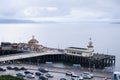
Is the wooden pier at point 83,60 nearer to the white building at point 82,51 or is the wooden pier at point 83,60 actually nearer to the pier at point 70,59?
the pier at point 70,59

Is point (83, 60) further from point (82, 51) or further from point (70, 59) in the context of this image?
point (70, 59)

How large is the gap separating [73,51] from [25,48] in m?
13.7

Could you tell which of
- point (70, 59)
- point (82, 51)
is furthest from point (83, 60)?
point (70, 59)

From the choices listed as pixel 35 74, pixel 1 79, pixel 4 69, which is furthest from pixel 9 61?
pixel 1 79

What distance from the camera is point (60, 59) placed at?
74125mm

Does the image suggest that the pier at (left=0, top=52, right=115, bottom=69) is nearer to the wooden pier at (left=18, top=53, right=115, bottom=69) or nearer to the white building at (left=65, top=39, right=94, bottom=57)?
the wooden pier at (left=18, top=53, right=115, bottom=69)

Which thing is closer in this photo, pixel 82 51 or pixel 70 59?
pixel 82 51

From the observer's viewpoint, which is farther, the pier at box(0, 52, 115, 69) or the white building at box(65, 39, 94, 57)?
the white building at box(65, 39, 94, 57)

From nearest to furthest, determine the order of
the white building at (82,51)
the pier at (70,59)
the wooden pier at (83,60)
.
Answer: the pier at (70,59) < the wooden pier at (83,60) < the white building at (82,51)

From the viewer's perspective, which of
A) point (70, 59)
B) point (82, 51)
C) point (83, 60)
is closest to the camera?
point (83, 60)

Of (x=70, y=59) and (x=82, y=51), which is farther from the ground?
(x=82, y=51)

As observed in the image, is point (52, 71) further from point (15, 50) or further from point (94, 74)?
point (15, 50)

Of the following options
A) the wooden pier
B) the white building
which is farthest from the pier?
the white building

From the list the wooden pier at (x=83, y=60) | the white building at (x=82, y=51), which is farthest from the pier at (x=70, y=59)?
the white building at (x=82, y=51)
